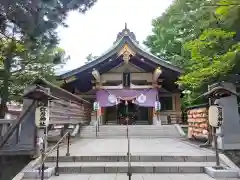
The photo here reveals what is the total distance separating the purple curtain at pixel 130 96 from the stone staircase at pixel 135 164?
10382 mm

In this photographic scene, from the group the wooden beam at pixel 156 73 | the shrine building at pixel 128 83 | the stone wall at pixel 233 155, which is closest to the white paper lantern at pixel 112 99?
the shrine building at pixel 128 83

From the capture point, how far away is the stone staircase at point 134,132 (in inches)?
564

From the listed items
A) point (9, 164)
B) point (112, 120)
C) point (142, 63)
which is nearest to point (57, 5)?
point (9, 164)

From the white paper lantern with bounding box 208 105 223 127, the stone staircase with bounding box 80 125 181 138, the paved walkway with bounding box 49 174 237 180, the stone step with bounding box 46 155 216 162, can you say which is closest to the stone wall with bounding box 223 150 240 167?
the stone step with bounding box 46 155 216 162

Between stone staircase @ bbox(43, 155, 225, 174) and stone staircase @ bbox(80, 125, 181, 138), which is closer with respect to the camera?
stone staircase @ bbox(43, 155, 225, 174)

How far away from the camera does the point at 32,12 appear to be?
5.90 meters

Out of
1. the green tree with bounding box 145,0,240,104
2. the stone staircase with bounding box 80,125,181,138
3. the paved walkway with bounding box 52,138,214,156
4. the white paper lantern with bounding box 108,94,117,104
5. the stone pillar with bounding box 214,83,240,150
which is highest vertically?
the green tree with bounding box 145,0,240,104

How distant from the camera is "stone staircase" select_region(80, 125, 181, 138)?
47.0ft

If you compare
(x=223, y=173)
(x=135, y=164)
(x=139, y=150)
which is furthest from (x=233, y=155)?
(x=135, y=164)

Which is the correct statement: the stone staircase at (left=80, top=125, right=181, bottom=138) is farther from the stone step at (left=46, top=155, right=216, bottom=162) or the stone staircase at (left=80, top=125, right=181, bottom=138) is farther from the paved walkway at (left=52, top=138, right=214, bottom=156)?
the stone step at (left=46, top=155, right=216, bottom=162)

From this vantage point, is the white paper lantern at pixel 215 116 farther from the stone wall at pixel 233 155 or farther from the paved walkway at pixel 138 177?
the stone wall at pixel 233 155

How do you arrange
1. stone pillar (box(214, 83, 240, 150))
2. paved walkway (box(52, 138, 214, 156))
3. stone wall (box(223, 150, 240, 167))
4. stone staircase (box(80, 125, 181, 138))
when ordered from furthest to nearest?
stone staircase (box(80, 125, 181, 138)) → paved walkway (box(52, 138, 214, 156)) → stone pillar (box(214, 83, 240, 150)) → stone wall (box(223, 150, 240, 167))

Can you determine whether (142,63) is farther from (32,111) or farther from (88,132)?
(32,111)

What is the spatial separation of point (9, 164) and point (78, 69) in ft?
35.6
